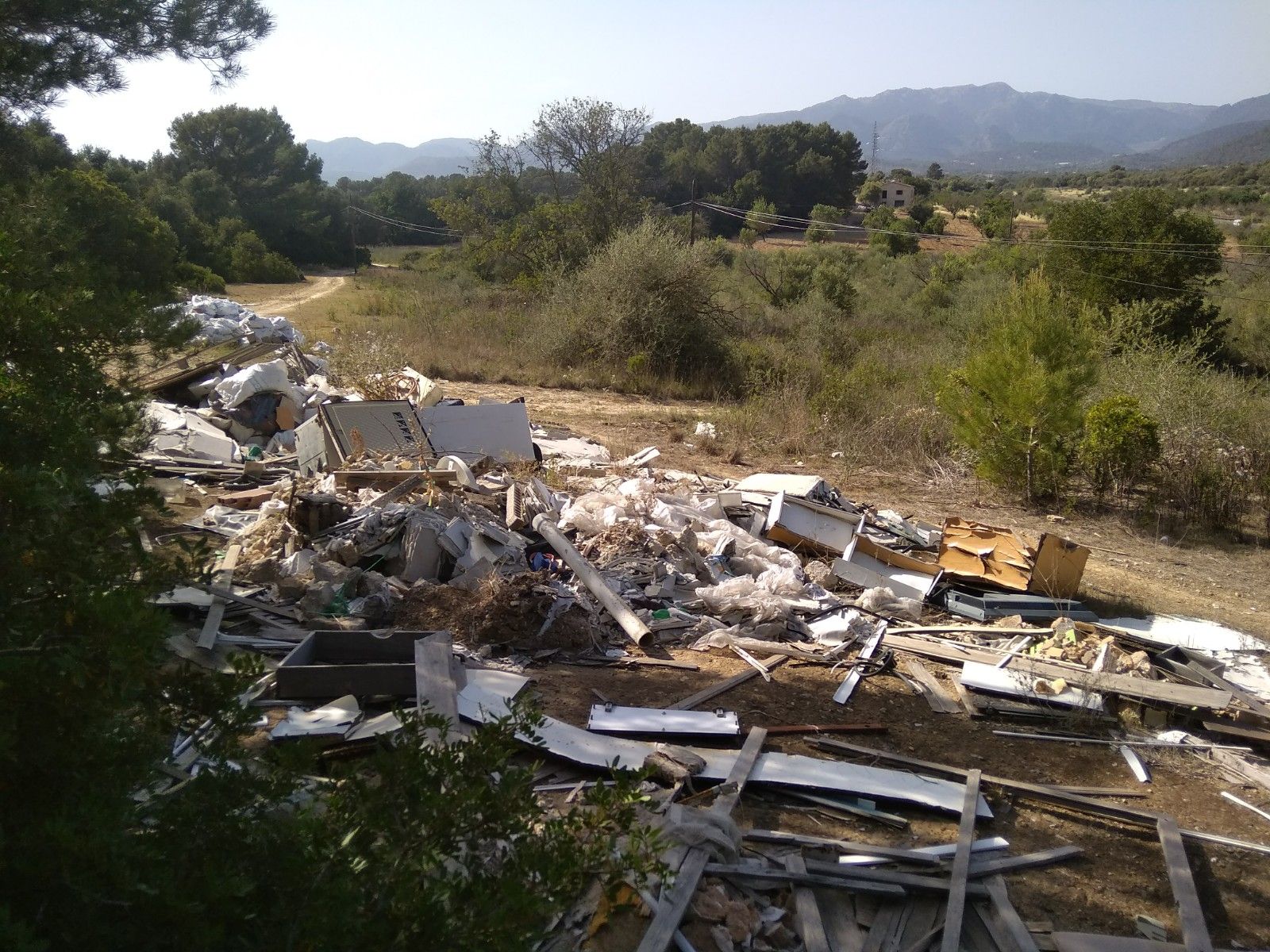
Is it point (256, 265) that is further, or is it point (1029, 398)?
point (256, 265)

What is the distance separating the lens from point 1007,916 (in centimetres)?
327

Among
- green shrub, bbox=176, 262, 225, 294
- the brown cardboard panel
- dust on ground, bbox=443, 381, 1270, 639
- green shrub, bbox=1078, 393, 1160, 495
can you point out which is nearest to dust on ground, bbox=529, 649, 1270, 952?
the brown cardboard panel

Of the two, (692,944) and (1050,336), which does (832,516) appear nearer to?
(1050,336)

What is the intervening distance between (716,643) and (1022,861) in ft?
7.88

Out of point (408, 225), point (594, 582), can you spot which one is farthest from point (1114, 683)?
point (408, 225)

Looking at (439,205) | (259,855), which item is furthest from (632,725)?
(439,205)

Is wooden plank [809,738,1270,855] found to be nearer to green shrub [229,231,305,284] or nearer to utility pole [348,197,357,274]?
green shrub [229,231,305,284]

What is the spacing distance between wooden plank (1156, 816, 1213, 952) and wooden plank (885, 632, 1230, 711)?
3.80 feet

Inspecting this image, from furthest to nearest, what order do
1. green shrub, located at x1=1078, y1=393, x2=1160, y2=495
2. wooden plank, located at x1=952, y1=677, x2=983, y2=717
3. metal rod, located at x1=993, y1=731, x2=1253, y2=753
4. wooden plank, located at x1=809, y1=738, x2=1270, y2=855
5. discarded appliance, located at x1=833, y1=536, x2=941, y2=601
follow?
green shrub, located at x1=1078, y1=393, x2=1160, y2=495
discarded appliance, located at x1=833, y1=536, x2=941, y2=601
wooden plank, located at x1=952, y1=677, x2=983, y2=717
metal rod, located at x1=993, y1=731, x2=1253, y2=753
wooden plank, located at x1=809, y1=738, x2=1270, y2=855

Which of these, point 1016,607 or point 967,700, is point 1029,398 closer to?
point 1016,607

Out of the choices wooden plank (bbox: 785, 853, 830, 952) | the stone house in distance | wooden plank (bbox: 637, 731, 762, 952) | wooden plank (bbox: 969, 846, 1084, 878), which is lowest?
wooden plank (bbox: 969, 846, 1084, 878)

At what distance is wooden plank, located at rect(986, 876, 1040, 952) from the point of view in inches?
124

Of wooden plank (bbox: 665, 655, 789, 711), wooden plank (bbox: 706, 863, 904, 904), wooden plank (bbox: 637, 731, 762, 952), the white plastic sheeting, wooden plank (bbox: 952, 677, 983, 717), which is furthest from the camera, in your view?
the white plastic sheeting

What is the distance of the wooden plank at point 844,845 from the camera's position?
3570 mm
